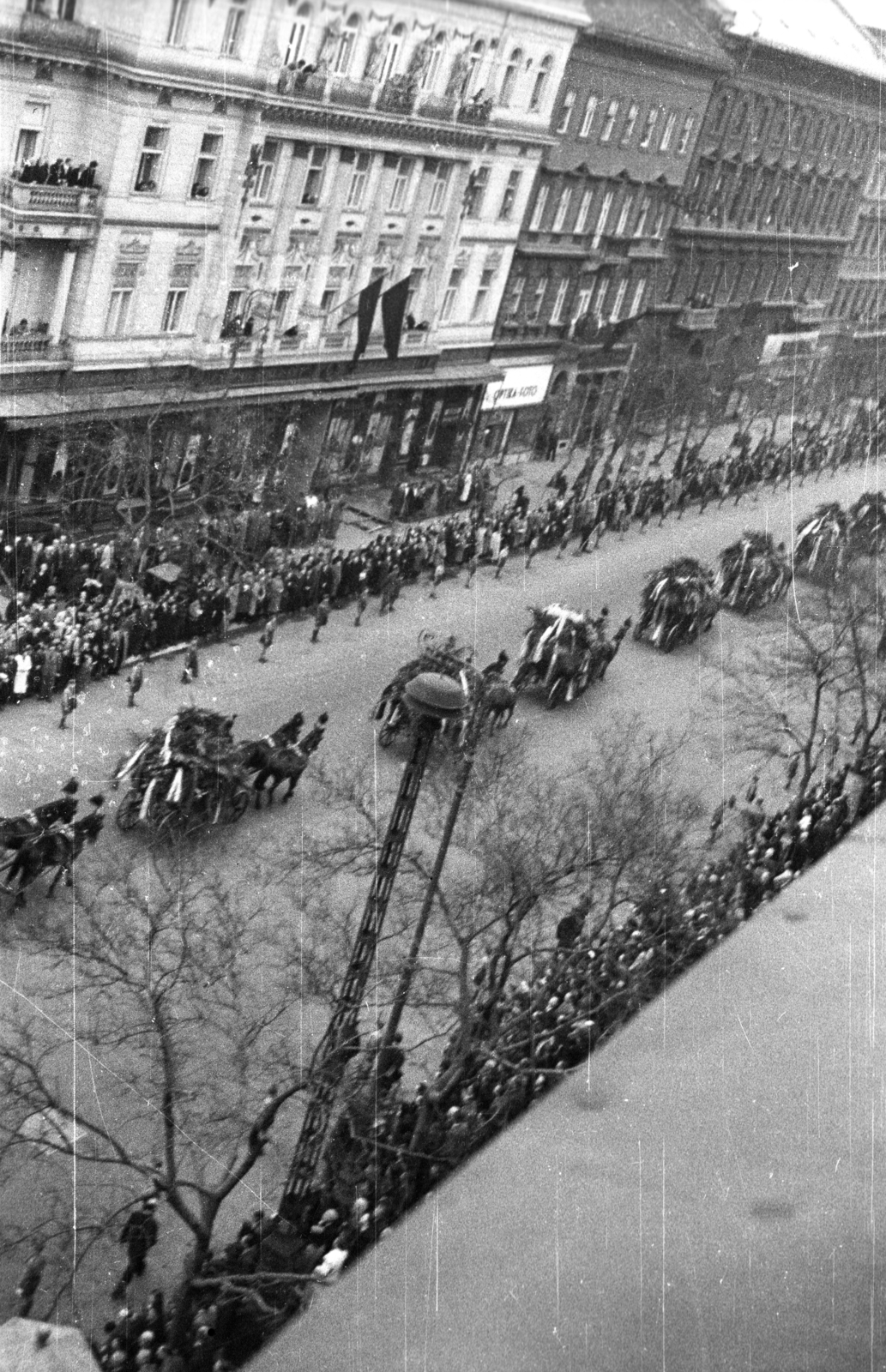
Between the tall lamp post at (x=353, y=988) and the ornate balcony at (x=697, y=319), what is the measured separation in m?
23.8

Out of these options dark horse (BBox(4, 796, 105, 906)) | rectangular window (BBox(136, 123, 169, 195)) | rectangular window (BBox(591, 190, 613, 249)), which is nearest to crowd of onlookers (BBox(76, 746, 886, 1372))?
dark horse (BBox(4, 796, 105, 906))

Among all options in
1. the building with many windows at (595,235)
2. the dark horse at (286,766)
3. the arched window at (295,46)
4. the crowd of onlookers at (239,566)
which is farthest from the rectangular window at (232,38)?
the building with many windows at (595,235)

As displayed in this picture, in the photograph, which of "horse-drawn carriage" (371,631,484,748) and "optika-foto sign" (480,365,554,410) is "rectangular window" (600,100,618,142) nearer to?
"optika-foto sign" (480,365,554,410)

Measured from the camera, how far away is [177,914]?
1288 cm

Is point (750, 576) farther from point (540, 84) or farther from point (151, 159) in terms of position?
point (151, 159)

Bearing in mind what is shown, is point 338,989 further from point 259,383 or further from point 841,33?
point 841,33

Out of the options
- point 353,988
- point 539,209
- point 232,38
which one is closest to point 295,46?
point 232,38

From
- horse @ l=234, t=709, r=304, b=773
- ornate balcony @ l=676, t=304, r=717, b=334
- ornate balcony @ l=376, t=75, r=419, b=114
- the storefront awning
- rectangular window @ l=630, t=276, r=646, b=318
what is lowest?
horse @ l=234, t=709, r=304, b=773

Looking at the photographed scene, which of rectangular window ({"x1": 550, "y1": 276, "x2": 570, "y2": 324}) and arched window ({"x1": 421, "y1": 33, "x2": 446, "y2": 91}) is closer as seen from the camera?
arched window ({"x1": 421, "y1": 33, "x2": 446, "y2": 91})

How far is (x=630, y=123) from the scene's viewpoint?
27312 mm

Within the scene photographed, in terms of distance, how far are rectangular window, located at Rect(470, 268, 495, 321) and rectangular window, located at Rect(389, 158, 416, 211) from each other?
4317 millimetres

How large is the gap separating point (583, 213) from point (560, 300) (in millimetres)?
1976

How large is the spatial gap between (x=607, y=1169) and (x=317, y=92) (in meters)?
14.3

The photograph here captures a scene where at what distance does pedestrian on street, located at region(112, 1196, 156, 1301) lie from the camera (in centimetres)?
1035
